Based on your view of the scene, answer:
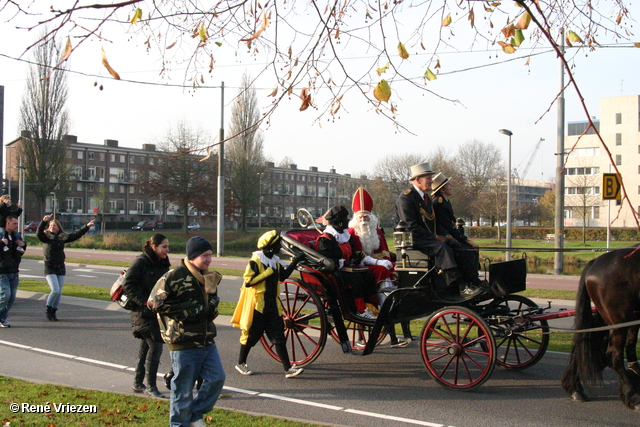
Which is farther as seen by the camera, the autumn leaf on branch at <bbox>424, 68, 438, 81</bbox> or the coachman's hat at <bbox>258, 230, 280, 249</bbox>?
the coachman's hat at <bbox>258, 230, 280, 249</bbox>

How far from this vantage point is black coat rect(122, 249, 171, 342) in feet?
21.1

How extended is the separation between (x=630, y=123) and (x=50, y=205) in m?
71.5

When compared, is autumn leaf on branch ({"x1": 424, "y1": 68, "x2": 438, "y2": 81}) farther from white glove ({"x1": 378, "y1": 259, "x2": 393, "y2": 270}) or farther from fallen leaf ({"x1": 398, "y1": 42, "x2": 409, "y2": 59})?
white glove ({"x1": 378, "y1": 259, "x2": 393, "y2": 270})

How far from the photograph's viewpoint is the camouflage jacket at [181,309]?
4.88 metres

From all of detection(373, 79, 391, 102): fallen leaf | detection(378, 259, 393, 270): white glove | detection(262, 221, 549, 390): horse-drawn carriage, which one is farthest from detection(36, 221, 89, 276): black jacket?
detection(373, 79, 391, 102): fallen leaf

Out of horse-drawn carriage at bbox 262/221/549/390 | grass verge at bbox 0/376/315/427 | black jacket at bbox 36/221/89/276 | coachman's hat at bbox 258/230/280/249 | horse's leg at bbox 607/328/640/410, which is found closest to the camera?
grass verge at bbox 0/376/315/427

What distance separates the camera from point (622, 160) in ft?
210

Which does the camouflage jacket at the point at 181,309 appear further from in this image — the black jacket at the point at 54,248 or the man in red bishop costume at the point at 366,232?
the black jacket at the point at 54,248

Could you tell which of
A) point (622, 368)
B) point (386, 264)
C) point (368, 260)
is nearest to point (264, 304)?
point (368, 260)

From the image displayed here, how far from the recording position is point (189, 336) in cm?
489

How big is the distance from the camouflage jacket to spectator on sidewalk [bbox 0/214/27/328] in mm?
6721

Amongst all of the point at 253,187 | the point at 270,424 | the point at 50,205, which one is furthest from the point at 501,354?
the point at 50,205

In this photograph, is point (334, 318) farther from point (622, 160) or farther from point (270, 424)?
point (622, 160)

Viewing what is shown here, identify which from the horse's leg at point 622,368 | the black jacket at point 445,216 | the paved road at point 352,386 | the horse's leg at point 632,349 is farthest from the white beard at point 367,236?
the horse's leg at point 632,349
